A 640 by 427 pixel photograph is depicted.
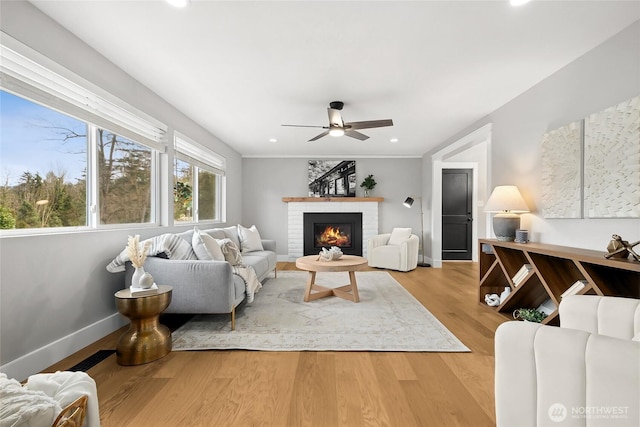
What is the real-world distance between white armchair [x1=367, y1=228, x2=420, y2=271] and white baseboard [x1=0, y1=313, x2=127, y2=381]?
→ 13.6 feet

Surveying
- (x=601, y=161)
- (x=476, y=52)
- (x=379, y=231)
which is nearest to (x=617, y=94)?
(x=601, y=161)

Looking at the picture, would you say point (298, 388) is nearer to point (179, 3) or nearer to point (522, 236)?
point (179, 3)

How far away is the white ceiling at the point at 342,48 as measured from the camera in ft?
6.42

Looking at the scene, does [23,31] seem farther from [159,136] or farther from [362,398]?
[362,398]

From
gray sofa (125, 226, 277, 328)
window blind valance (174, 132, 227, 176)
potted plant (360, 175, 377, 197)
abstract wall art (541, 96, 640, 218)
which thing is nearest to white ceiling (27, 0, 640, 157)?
window blind valance (174, 132, 227, 176)

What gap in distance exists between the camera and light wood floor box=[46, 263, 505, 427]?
60.2 inches

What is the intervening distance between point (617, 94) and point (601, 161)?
50 centimetres

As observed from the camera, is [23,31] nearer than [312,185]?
Yes

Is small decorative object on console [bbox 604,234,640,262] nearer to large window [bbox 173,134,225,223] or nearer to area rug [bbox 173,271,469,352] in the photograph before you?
area rug [bbox 173,271,469,352]

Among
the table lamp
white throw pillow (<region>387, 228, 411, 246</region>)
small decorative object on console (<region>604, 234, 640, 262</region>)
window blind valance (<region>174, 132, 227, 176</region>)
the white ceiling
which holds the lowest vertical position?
white throw pillow (<region>387, 228, 411, 246</region>)

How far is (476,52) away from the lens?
246 cm

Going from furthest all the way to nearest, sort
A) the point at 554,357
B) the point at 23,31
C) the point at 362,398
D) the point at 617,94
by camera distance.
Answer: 1. the point at 617,94
2. the point at 23,31
3. the point at 362,398
4. the point at 554,357

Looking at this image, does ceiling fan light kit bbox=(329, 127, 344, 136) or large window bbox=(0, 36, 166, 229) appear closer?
large window bbox=(0, 36, 166, 229)

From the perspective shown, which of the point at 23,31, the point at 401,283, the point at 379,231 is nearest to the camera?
the point at 23,31
